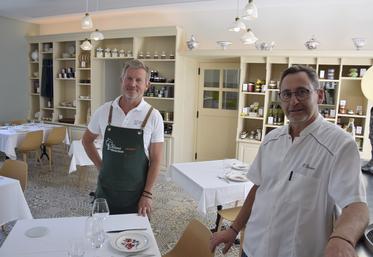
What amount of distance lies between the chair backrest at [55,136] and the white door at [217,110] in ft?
8.48

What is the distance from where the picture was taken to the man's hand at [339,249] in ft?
2.75

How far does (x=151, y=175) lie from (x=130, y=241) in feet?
1.65

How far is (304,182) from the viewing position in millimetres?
1141

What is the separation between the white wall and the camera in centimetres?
661

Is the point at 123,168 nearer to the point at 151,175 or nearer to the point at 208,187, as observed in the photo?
the point at 151,175

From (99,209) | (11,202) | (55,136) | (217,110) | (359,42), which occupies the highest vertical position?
(359,42)

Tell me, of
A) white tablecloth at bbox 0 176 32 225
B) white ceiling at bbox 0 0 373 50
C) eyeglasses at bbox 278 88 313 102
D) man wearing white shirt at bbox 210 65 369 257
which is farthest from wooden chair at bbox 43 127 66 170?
eyeglasses at bbox 278 88 313 102

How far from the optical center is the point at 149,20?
5.97m

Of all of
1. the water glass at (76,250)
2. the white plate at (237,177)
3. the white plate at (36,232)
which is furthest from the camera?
the white plate at (237,177)

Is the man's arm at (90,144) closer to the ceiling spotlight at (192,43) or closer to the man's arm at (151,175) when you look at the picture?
the man's arm at (151,175)

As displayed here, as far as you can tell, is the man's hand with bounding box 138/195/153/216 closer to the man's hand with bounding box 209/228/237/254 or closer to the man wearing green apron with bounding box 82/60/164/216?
the man wearing green apron with bounding box 82/60/164/216

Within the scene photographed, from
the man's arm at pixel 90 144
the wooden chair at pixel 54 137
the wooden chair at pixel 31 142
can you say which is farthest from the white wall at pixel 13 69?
the man's arm at pixel 90 144

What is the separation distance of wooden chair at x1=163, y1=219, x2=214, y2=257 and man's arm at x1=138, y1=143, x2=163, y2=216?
29 centimetres

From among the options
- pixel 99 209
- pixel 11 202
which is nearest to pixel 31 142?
pixel 11 202
